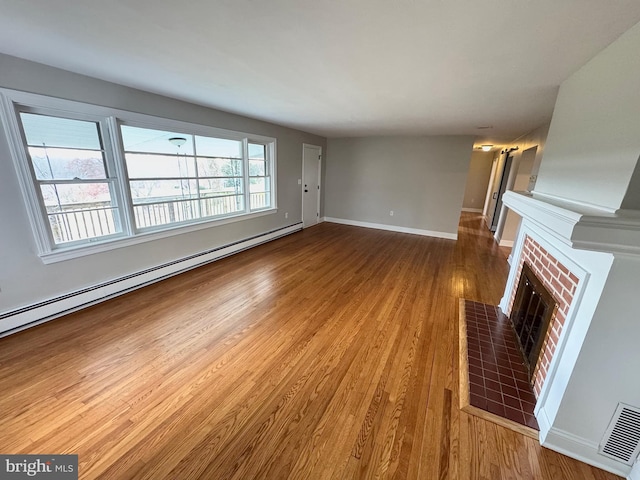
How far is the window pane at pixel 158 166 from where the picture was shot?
291 cm

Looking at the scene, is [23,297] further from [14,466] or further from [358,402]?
[358,402]

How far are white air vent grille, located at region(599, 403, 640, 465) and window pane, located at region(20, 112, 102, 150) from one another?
178 inches

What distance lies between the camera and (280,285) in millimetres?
3268

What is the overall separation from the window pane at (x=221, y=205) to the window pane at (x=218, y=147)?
2.28 ft

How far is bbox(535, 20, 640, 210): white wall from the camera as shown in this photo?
119 centimetres

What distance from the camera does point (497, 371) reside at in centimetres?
195

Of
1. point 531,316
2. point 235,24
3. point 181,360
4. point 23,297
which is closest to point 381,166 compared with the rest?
point 531,316

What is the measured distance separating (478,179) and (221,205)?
361 inches

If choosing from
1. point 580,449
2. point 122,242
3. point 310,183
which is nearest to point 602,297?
point 580,449

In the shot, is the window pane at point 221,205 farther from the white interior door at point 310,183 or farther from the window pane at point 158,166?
the white interior door at point 310,183

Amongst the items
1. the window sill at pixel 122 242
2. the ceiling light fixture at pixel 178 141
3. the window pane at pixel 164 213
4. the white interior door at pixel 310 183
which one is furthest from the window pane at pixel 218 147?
the white interior door at pixel 310 183

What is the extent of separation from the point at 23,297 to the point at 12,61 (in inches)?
77.3

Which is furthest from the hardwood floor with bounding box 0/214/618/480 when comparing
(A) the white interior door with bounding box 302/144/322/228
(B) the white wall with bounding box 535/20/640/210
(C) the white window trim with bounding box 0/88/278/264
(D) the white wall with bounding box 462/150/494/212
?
(D) the white wall with bounding box 462/150/494/212

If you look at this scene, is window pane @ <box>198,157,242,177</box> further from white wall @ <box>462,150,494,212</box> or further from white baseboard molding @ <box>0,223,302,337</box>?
white wall @ <box>462,150,494,212</box>
